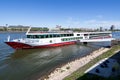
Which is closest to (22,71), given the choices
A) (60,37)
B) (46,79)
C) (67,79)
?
(46,79)

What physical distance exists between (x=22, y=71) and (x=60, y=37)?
1102 inches

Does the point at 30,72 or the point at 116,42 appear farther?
the point at 116,42

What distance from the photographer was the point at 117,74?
612 inches

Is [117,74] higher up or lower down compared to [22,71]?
higher up

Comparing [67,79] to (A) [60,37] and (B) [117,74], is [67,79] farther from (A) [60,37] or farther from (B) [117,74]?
(A) [60,37]

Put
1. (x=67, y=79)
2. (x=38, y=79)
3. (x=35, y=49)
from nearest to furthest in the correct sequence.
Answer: (x=67, y=79) < (x=38, y=79) < (x=35, y=49)

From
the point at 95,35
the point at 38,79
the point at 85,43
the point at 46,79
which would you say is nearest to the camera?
the point at 46,79

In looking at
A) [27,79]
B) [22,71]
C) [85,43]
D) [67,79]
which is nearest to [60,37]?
[85,43]

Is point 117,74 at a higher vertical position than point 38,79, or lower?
higher

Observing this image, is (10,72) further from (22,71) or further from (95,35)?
(95,35)

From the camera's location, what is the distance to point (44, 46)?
150 ft

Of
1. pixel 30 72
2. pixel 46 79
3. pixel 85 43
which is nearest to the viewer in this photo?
pixel 46 79

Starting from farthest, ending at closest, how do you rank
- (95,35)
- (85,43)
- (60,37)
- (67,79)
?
(95,35) → (85,43) → (60,37) → (67,79)

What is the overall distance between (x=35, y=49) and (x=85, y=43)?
19.9 meters
